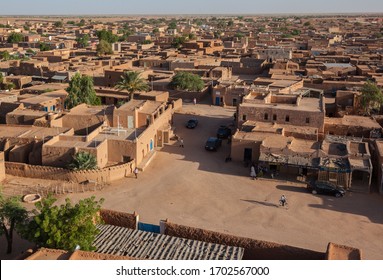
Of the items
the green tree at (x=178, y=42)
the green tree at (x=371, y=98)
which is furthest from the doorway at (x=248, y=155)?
the green tree at (x=178, y=42)

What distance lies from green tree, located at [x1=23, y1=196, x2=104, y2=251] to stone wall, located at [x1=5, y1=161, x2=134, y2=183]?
354 inches

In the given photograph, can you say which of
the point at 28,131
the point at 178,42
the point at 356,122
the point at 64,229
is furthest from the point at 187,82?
the point at 178,42

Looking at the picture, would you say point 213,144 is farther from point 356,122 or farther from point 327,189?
point 356,122

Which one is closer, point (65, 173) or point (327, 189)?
point (327, 189)

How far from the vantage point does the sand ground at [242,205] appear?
67.3ft

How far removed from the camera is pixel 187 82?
49.8 metres

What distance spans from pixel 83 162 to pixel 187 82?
26.1 m

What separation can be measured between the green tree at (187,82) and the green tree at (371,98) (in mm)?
18559

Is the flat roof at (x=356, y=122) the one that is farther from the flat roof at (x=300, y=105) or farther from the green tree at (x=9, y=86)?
the green tree at (x=9, y=86)

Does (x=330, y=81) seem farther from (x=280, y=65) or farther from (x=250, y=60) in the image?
(x=250, y=60)

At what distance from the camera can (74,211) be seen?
53.7ft

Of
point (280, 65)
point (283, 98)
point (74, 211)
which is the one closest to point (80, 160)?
point (74, 211)

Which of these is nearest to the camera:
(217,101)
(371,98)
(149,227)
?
(149,227)
